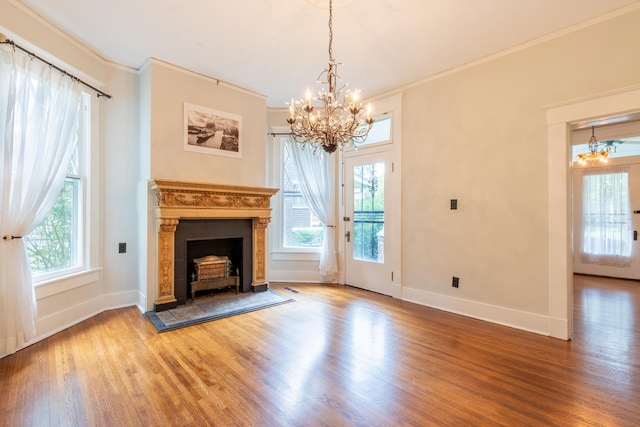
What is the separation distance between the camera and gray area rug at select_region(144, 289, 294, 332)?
10.7 ft

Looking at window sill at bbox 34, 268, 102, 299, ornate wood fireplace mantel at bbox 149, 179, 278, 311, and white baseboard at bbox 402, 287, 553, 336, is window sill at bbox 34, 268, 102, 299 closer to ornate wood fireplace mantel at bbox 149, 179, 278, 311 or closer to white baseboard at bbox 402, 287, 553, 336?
ornate wood fireplace mantel at bbox 149, 179, 278, 311

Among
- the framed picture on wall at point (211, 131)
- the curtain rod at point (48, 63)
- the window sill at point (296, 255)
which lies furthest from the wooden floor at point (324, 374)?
the curtain rod at point (48, 63)

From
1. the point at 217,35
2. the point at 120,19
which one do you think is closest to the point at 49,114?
the point at 120,19

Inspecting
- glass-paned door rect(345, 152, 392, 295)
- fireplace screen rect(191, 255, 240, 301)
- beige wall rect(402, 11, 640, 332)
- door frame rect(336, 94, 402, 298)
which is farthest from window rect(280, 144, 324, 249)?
beige wall rect(402, 11, 640, 332)

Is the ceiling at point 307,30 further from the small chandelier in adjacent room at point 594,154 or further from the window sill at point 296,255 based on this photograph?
the small chandelier in adjacent room at point 594,154

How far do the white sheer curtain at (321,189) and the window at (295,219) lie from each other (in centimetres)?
20

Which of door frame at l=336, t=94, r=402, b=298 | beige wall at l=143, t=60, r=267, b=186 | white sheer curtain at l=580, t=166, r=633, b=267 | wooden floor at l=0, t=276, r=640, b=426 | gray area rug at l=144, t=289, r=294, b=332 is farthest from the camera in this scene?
white sheer curtain at l=580, t=166, r=633, b=267

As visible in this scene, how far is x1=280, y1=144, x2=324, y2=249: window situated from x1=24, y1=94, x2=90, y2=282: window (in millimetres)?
2772

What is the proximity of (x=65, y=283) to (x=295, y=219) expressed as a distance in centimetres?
317

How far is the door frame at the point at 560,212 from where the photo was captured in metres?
2.89

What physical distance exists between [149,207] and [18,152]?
4.00 feet

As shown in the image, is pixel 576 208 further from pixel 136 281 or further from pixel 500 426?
pixel 136 281

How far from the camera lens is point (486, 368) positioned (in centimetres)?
236

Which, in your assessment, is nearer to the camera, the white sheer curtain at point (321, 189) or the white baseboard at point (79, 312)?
the white baseboard at point (79, 312)
